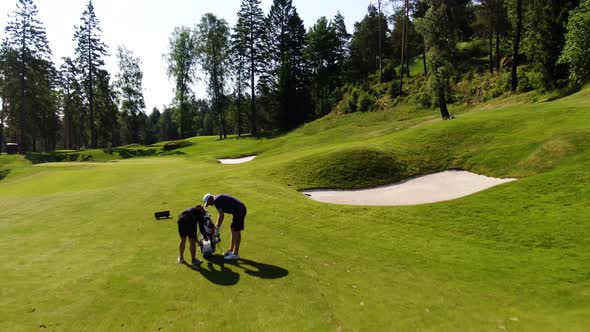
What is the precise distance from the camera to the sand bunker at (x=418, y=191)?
20031mm

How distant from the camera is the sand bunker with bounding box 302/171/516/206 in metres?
20.0

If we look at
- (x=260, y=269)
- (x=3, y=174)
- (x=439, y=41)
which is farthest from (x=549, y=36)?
(x=3, y=174)

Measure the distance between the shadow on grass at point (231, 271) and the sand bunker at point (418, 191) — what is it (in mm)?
10782

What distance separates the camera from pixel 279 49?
2963 inches

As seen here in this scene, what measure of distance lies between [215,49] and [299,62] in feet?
61.9

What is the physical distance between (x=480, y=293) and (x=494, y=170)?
48.3 ft

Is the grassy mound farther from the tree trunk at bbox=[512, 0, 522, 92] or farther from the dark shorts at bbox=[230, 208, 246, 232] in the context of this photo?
the tree trunk at bbox=[512, 0, 522, 92]

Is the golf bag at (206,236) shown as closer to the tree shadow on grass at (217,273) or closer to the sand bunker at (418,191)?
the tree shadow on grass at (217,273)

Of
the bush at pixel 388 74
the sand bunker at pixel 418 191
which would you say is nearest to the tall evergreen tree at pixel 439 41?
the sand bunker at pixel 418 191

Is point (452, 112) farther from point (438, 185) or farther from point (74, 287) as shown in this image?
point (74, 287)

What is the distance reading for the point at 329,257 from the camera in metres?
11.4

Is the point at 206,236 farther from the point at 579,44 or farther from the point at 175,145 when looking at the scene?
the point at 175,145

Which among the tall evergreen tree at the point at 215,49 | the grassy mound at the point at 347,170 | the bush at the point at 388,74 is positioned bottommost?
the grassy mound at the point at 347,170

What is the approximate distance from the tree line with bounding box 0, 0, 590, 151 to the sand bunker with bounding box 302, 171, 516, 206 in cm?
1600
